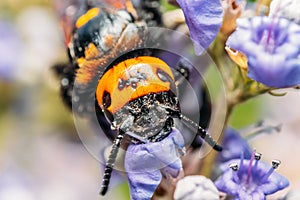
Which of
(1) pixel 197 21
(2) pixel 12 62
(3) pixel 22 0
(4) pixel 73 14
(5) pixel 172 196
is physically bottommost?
(2) pixel 12 62

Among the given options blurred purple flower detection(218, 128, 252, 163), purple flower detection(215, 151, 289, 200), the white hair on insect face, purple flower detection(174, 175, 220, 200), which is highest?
the white hair on insect face

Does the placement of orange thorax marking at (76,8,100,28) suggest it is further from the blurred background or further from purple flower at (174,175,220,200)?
the blurred background

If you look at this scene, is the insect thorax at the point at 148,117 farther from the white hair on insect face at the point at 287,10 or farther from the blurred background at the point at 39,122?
the blurred background at the point at 39,122

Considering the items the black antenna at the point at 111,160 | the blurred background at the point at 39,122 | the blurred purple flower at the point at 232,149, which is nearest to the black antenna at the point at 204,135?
the black antenna at the point at 111,160

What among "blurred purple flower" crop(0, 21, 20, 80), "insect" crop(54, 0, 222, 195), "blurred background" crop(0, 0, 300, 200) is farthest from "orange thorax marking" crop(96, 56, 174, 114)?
"blurred purple flower" crop(0, 21, 20, 80)

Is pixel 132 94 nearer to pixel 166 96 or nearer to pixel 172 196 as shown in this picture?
pixel 166 96

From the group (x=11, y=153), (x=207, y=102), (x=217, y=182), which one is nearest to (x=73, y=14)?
(x=207, y=102)

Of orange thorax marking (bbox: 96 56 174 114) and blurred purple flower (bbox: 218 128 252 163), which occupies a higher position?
orange thorax marking (bbox: 96 56 174 114)
